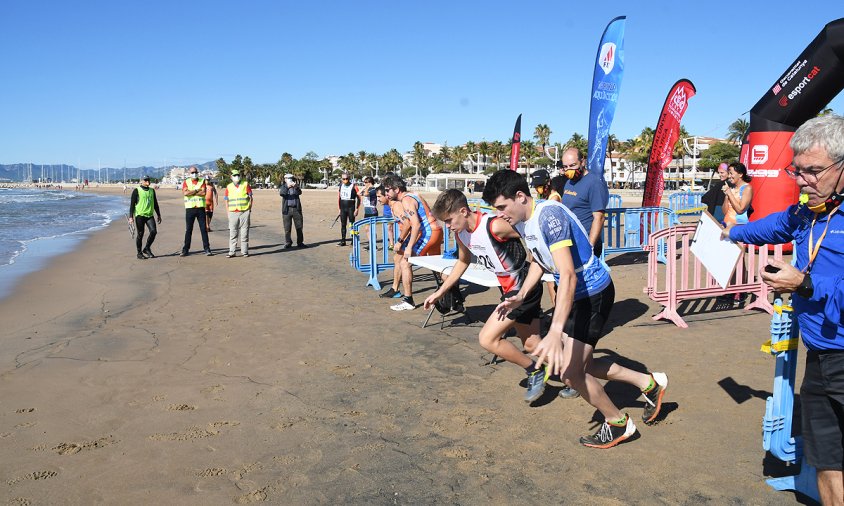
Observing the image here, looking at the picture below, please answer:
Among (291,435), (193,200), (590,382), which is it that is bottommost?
(291,435)

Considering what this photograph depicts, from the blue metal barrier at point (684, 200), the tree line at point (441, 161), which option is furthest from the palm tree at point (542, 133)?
the blue metal barrier at point (684, 200)

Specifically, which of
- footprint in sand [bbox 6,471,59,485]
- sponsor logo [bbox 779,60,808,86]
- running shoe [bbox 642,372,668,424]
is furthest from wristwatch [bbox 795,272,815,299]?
sponsor logo [bbox 779,60,808,86]

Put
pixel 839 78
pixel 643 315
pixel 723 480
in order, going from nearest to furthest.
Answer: pixel 723 480 → pixel 643 315 → pixel 839 78

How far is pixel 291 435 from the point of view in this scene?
4324mm

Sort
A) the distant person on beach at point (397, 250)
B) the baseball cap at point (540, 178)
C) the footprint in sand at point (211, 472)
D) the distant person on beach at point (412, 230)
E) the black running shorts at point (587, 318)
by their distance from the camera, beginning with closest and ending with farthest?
the footprint in sand at point (211, 472)
the black running shorts at point (587, 318)
the baseball cap at point (540, 178)
the distant person on beach at point (412, 230)
the distant person on beach at point (397, 250)

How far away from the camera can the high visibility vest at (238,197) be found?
13.6 m

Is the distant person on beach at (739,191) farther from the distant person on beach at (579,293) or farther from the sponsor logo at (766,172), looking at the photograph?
the sponsor logo at (766,172)

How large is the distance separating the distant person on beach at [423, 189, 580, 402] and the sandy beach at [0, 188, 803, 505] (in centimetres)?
42

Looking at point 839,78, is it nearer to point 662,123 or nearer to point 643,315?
point 662,123

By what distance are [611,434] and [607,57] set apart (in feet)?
27.7

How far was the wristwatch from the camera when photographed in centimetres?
245

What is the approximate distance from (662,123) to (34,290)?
1275cm

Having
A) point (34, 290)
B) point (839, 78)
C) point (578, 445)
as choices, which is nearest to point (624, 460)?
point (578, 445)

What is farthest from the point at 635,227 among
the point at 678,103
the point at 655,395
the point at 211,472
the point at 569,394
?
the point at 211,472
